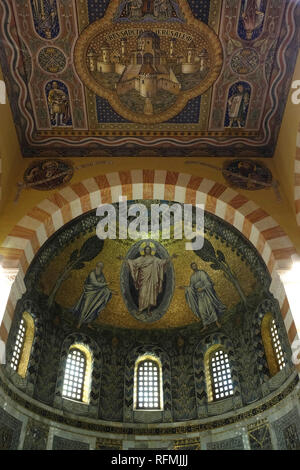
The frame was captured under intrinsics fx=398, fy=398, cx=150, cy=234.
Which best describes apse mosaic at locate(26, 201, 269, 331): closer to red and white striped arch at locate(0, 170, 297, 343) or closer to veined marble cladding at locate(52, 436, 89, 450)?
red and white striped arch at locate(0, 170, 297, 343)

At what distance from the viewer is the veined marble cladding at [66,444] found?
952 cm

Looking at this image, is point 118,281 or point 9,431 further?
point 118,281

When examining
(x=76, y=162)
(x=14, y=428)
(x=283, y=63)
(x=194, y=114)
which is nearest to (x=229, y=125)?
(x=194, y=114)

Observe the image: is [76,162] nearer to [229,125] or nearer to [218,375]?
[229,125]

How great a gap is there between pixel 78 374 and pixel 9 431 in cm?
266

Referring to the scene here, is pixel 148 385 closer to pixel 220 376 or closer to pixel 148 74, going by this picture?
pixel 220 376

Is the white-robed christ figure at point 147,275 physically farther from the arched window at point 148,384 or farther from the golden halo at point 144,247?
the arched window at point 148,384

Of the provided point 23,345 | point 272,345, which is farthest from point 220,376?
point 23,345

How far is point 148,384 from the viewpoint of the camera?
1152 centimetres

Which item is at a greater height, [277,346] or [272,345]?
[272,345]

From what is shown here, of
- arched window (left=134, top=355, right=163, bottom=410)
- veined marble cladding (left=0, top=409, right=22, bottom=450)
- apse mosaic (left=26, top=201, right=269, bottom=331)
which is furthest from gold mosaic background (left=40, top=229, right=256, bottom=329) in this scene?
veined marble cladding (left=0, top=409, right=22, bottom=450)

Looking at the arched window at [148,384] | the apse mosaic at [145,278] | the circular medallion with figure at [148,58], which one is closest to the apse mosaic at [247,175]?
the apse mosaic at [145,278]

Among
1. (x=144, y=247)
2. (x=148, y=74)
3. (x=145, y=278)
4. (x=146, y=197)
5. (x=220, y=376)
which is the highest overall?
(x=148, y=74)
